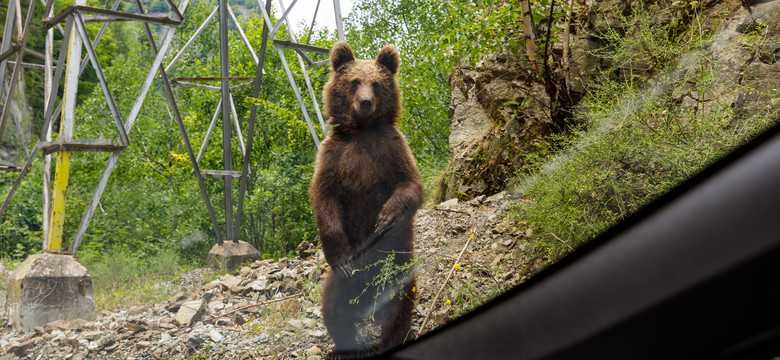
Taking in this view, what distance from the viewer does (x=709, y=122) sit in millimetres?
933

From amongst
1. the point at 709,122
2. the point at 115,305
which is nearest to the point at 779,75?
the point at 709,122

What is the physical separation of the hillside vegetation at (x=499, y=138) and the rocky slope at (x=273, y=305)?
0.04 ft

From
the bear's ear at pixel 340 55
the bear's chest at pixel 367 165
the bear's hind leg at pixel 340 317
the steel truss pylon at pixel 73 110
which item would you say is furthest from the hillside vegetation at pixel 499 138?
the steel truss pylon at pixel 73 110

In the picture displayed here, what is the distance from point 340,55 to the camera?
207cm

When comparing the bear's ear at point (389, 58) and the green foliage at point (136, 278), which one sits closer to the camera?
the bear's ear at point (389, 58)

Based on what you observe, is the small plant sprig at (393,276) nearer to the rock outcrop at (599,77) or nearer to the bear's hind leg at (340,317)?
the bear's hind leg at (340,317)

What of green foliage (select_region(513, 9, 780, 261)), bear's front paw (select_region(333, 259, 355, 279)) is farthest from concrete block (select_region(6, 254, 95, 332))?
green foliage (select_region(513, 9, 780, 261))

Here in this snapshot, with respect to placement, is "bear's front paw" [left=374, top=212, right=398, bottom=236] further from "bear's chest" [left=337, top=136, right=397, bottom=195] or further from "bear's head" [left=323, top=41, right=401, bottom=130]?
"bear's head" [left=323, top=41, right=401, bottom=130]

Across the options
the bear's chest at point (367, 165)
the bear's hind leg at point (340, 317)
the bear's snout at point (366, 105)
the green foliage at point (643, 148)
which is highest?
the bear's snout at point (366, 105)

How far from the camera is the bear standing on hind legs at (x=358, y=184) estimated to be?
6.46ft

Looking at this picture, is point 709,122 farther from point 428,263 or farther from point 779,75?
point 428,263

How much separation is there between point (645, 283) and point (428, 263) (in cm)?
100

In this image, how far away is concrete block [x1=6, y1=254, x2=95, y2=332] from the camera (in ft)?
12.3

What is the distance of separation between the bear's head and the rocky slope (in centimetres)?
51
